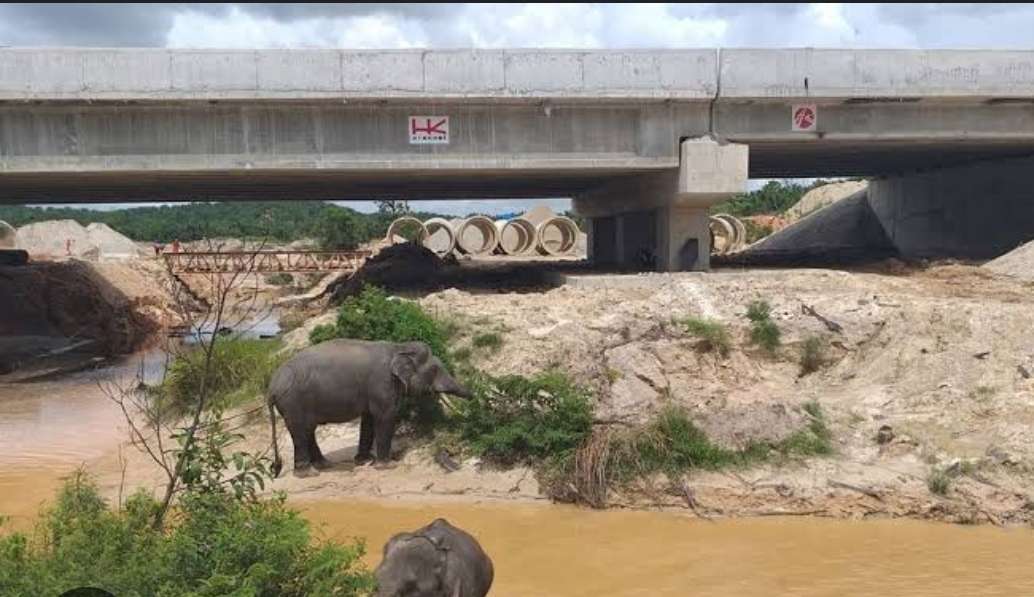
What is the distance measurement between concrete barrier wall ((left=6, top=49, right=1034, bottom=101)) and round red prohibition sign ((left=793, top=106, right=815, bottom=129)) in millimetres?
434

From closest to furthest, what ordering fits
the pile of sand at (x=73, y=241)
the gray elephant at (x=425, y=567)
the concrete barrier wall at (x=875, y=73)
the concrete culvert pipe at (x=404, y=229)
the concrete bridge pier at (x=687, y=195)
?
the gray elephant at (x=425, y=567) → the concrete barrier wall at (x=875, y=73) → the concrete bridge pier at (x=687, y=195) → the concrete culvert pipe at (x=404, y=229) → the pile of sand at (x=73, y=241)

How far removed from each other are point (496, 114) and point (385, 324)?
254 inches

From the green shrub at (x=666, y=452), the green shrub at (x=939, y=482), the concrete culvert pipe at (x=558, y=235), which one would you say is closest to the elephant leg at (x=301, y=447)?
the green shrub at (x=666, y=452)

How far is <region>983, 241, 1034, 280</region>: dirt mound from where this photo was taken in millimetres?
17469

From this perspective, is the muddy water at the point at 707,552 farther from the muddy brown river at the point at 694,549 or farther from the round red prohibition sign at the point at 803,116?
the round red prohibition sign at the point at 803,116

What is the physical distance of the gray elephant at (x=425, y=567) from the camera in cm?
586

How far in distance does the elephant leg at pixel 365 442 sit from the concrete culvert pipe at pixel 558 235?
85.6 ft

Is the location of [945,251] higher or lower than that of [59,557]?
higher

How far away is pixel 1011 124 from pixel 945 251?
20.4 ft

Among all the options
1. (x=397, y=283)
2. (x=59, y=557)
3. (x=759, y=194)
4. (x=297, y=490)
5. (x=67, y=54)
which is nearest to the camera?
(x=59, y=557)

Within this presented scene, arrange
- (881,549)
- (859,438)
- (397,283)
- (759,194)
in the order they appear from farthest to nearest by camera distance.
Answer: (759,194)
(397,283)
(859,438)
(881,549)

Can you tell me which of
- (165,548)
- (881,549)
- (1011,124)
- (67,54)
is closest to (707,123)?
(1011,124)

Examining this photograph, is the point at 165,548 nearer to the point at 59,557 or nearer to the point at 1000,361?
the point at 59,557

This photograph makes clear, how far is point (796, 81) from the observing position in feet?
57.8
